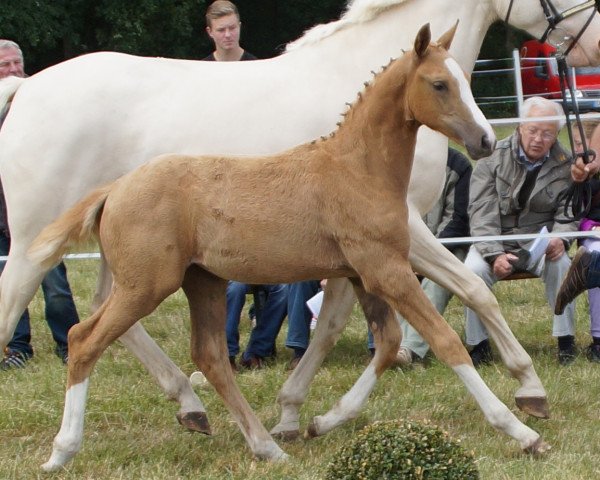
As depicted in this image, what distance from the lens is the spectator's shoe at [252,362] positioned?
271 inches

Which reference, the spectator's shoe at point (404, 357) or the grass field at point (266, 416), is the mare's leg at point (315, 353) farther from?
the spectator's shoe at point (404, 357)

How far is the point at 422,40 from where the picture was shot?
4.28 m

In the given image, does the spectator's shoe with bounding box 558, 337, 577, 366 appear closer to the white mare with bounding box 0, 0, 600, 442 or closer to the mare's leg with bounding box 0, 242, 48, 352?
the white mare with bounding box 0, 0, 600, 442

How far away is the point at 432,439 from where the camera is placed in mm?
3619

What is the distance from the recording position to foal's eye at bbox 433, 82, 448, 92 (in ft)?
14.1

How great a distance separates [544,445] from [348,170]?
141cm

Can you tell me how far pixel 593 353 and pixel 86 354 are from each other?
351 cm

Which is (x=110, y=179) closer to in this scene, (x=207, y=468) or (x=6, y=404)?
(x=6, y=404)

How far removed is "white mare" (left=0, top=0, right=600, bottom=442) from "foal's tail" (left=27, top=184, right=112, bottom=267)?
0.78m

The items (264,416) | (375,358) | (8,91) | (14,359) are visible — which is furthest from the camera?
(14,359)

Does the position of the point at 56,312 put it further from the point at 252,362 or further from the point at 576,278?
the point at 576,278

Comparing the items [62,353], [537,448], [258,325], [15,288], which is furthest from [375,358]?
[62,353]

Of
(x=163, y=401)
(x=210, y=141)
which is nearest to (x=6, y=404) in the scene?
(x=163, y=401)

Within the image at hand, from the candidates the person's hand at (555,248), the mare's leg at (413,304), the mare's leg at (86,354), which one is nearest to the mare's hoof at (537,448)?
the mare's leg at (413,304)
